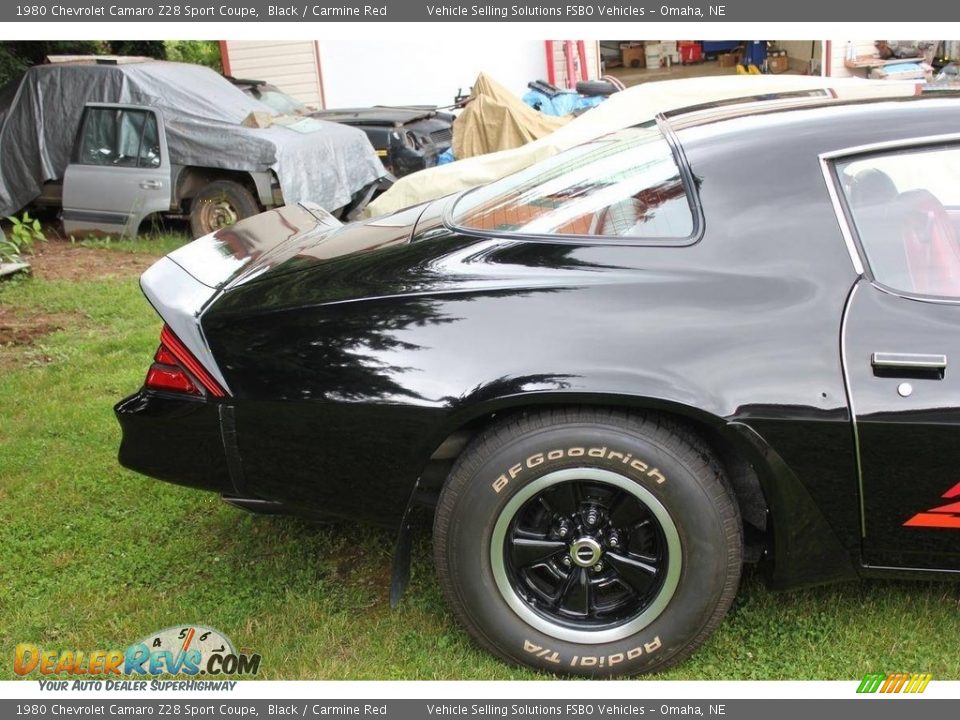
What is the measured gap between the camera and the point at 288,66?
15.8m

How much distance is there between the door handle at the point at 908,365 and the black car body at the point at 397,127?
8334mm

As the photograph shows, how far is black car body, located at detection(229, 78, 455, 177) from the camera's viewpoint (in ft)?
34.6

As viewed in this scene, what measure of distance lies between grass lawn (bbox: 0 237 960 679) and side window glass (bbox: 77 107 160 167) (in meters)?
5.31

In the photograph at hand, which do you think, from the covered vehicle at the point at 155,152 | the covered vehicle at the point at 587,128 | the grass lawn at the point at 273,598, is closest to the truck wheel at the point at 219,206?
the covered vehicle at the point at 155,152

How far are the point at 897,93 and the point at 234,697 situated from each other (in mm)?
2767

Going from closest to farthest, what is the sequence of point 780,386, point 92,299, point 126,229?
point 780,386 → point 92,299 → point 126,229

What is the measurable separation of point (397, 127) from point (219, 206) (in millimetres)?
2741

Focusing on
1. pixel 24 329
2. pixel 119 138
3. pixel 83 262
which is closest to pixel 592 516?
pixel 24 329

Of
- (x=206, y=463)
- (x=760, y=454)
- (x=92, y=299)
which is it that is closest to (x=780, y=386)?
(x=760, y=454)

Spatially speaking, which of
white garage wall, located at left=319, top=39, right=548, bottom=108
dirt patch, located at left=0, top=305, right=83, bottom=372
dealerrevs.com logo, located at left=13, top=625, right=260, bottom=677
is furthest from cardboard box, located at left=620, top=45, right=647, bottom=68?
dealerrevs.com logo, located at left=13, top=625, right=260, bottom=677

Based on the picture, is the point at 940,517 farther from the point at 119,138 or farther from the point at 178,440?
the point at 119,138

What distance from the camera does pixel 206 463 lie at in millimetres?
2889

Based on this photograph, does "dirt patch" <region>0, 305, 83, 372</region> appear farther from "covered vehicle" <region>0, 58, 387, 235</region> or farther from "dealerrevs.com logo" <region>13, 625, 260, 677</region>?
"dealerrevs.com logo" <region>13, 625, 260, 677</region>
